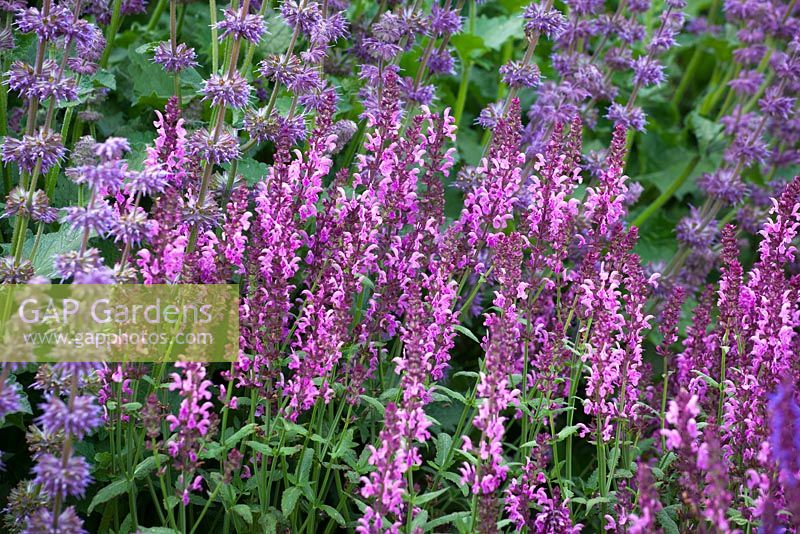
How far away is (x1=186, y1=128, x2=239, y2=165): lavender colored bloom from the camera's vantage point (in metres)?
3.41

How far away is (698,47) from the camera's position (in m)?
6.76

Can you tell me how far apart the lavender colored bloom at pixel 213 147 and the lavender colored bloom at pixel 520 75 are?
147 cm

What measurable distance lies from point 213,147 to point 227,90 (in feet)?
0.69

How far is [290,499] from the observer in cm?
310

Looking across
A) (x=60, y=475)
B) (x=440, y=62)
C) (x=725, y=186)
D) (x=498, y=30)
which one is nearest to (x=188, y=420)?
(x=60, y=475)

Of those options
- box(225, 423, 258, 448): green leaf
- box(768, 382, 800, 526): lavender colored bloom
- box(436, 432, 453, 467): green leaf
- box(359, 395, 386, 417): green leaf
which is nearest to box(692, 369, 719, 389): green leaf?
box(768, 382, 800, 526): lavender colored bloom

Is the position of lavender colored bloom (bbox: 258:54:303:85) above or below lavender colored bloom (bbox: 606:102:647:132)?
above

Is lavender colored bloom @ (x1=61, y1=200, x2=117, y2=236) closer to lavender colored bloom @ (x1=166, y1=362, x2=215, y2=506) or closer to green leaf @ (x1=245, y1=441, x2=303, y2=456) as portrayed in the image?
lavender colored bloom @ (x1=166, y1=362, x2=215, y2=506)

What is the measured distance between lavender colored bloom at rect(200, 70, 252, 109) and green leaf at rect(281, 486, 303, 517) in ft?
4.51

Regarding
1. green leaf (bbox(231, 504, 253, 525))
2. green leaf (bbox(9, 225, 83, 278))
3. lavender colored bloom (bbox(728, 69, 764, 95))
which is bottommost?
green leaf (bbox(231, 504, 253, 525))

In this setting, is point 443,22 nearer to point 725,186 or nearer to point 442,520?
point 725,186

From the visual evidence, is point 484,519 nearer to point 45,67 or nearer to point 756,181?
point 45,67

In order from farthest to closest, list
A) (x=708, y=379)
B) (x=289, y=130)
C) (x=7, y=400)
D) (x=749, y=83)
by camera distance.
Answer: (x=749, y=83)
(x=289, y=130)
(x=708, y=379)
(x=7, y=400)

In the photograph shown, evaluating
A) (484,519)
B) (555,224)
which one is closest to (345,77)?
(555,224)
